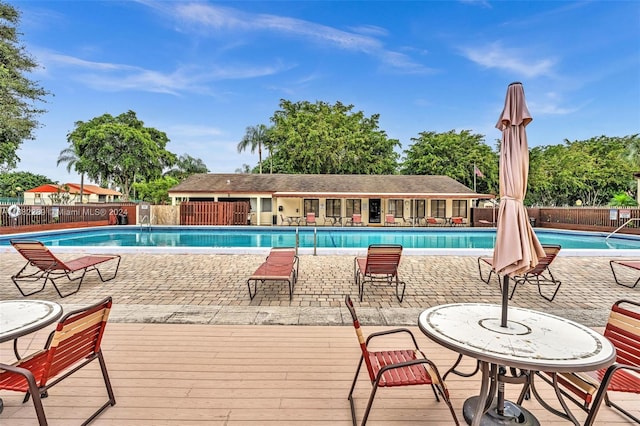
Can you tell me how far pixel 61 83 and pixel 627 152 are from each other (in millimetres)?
45307

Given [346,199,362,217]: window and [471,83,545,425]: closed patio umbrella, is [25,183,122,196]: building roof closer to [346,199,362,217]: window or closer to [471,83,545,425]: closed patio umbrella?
[346,199,362,217]: window

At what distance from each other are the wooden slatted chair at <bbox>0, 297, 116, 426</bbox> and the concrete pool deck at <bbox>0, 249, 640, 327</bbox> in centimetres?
192

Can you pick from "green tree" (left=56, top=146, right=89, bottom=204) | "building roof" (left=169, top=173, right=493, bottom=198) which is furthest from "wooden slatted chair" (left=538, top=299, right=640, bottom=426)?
"green tree" (left=56, top=146, right=89, bottom=204)

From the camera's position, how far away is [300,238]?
670 inches

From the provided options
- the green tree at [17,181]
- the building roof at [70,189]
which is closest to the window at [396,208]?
the building roof at [70,189]

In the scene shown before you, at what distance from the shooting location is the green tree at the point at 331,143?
2961 cm

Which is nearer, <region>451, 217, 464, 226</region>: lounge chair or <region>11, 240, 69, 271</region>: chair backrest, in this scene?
<region>11, 240, 69, 271</region>: chair backrest

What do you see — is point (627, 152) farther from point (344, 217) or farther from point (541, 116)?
point (344, 217)

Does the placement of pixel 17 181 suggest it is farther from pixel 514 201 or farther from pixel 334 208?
pixel 514 201

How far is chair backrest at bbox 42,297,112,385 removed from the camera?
76.2 inches

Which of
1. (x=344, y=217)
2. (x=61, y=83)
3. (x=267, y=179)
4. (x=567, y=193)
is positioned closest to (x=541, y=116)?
(x=567, y=193)

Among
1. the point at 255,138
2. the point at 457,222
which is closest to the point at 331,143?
the point at 255,138

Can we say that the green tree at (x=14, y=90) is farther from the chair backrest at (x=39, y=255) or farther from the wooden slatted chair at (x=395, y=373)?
the wooden slatted chair at (x=395, y=373)

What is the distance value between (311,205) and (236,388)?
20.2m
